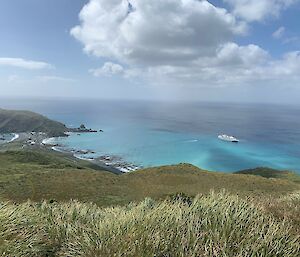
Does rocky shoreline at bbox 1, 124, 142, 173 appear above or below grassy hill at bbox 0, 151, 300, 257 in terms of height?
below

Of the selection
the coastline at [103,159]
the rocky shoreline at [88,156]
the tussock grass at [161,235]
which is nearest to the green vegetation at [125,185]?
the tussock grass at [161,235]

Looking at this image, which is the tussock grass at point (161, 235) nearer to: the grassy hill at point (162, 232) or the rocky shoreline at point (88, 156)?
the grassy hill at point (162, 232)

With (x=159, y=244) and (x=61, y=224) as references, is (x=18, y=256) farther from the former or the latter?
(x=159, y=244)

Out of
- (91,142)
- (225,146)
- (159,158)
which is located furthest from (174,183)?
(91,142)

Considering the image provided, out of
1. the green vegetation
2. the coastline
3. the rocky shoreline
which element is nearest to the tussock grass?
the green vegetation

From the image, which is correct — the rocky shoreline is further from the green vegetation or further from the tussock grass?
the tussock grass

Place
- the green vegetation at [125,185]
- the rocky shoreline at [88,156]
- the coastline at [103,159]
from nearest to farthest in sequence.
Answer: the green vegetation at [125,185]
the coastline at [103,159]
the rocky shoreline at [88,156]

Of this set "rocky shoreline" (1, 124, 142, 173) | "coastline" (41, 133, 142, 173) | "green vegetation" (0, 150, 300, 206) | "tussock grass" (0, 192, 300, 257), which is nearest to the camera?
"tussock grass" (0, 192, 300, 257)

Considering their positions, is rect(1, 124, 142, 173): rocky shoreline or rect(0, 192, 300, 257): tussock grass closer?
rect(0, 192, 300, 257): tussock grass
